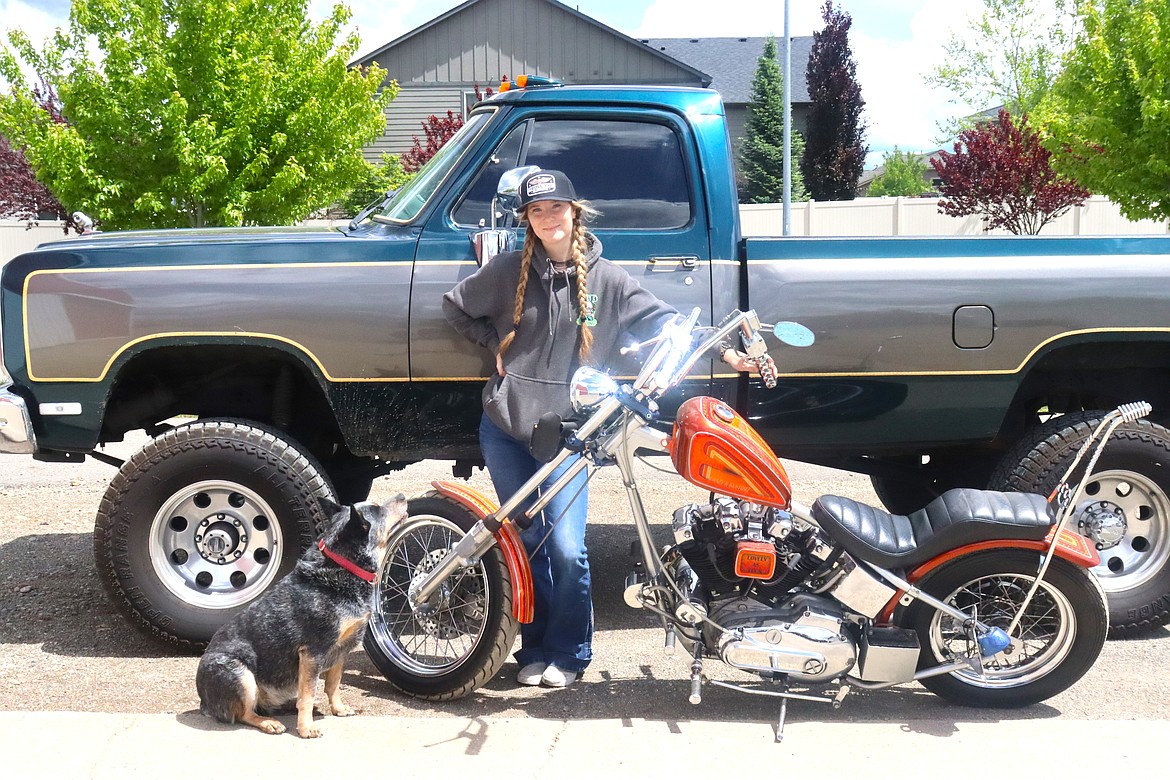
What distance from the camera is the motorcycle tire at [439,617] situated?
3.94m

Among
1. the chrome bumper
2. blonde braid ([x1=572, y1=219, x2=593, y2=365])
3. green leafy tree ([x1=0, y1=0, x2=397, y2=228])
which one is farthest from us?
green leafy tree ([x1=0, y1=0, x2=397, y2=228])

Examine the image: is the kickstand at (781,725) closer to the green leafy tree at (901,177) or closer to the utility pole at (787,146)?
the utility pole at (787,146)

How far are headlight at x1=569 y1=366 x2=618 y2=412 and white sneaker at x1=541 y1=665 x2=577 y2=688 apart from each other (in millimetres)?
1149

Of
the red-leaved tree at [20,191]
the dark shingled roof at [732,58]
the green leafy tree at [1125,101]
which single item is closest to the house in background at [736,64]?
the dark shingled roof at [732,58]

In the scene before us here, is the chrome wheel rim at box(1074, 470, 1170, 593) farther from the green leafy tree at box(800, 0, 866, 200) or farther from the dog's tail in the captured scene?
the green leafy tree at box(800, 0, 866, 200)

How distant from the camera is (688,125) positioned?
462 cm

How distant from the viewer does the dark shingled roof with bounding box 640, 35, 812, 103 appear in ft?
121

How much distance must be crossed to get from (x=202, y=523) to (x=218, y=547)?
0.40ft

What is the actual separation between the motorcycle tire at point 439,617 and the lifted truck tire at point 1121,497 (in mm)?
2283

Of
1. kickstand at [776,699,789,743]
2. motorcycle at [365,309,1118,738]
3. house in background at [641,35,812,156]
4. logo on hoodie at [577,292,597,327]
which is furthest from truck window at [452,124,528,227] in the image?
house in background at [641,35,812,156]

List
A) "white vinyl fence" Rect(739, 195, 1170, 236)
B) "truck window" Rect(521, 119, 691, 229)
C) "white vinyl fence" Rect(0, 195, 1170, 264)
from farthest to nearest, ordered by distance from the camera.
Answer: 1. "white vinyl fence" Rect(739, 195, 1170, 236)
2. "white vinyl fence" Rect(0, 195, 1170, 264)
3. "truck window" Rect(521, 119, 691, 229)

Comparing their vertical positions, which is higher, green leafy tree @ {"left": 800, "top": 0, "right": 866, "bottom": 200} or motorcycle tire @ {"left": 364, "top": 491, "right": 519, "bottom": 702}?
green leafy tree @ {"left": 800, "top": 0, "right": 866, "bottom": 200}

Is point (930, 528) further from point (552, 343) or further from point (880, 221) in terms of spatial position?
point (880, 221)

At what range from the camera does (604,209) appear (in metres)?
4.64
